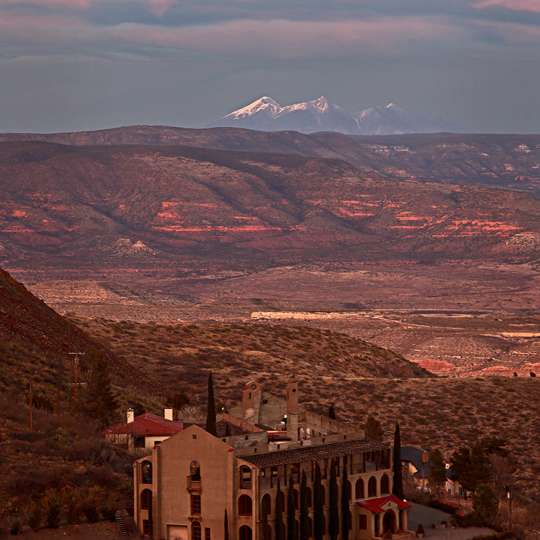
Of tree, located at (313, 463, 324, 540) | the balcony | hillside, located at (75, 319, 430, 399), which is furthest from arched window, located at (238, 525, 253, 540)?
hillside, located at (75, 319, 430, 399)

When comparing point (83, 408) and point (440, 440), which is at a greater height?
point (83, 408)

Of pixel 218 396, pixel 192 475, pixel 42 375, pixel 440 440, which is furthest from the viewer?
pixel 218 396

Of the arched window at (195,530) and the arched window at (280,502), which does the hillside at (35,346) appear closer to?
the arched window at (195,530)

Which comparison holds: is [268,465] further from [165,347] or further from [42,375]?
[165,347]

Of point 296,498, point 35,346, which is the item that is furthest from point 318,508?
point 35,346

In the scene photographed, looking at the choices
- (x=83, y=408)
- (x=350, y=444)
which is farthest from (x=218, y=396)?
(x=350, y=444)

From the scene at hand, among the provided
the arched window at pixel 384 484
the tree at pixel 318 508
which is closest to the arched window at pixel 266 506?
the tree at pixel 318 508
